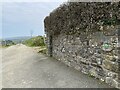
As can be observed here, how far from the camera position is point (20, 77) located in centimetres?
811

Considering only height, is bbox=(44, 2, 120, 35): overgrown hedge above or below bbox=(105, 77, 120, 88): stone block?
above

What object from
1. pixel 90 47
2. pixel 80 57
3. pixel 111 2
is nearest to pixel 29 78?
pixel 80 57

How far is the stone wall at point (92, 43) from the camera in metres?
5.76

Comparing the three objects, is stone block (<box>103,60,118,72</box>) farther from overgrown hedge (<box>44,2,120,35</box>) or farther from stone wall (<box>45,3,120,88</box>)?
overgrown hedge (<box>44,2,120,35</box>)

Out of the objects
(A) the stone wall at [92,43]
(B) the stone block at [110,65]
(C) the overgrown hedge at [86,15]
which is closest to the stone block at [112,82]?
(A) the stone wall at [92,43]

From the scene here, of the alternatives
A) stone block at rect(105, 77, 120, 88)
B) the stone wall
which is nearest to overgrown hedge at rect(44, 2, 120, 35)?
the stone wall

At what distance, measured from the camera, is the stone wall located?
18.9ft

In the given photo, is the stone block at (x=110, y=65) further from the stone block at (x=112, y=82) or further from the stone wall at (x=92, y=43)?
the stone block at (x=112, y=82)

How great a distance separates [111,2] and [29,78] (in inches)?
161

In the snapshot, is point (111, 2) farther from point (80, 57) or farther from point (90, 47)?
point (80, 57)

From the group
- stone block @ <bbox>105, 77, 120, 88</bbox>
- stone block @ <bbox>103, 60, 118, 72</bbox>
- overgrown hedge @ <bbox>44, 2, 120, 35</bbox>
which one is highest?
overgrown hedge @ <bbox>44, 2, 120, 35</bbox>

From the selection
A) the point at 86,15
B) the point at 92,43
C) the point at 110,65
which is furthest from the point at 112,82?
the point at 86,15

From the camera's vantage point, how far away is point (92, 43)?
6.78 meters

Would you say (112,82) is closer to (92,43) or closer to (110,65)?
(110,65)
